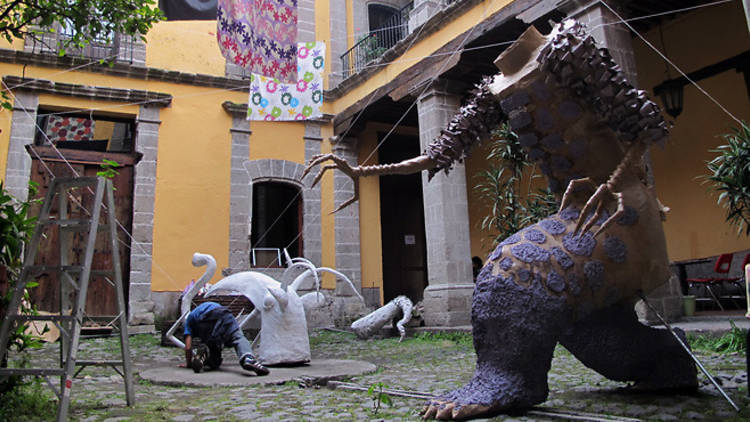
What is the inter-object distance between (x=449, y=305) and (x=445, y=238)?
104cm

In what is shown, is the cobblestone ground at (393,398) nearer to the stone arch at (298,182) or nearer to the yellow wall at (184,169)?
the yellow wall at (184,169)

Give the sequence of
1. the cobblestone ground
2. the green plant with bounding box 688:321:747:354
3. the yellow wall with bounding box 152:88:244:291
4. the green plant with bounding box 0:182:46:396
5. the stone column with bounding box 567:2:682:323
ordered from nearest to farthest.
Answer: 1. the cobblestone ground
2. the green plant with bounding box 0:182:46:396
3. the green plant with bounding box 688:321:747:354
4. the stone column with bounding box 567:2:682:323
5. the yellow wall with bounding box 152:88:244:291

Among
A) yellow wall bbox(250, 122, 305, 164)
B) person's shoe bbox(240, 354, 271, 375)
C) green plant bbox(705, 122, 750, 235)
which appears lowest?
person's shoe bbox(240, 354, 271, 375)

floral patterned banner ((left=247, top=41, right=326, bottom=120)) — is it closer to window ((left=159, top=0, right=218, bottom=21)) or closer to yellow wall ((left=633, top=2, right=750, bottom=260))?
window ((left=159, top=0, right=218, bottom=21))

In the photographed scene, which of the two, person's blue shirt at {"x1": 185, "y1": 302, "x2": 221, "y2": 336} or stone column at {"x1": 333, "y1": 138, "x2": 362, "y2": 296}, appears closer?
person's blue shirt at {"x1": 185, "y1": 302, "x2": 221, "y2": 336}

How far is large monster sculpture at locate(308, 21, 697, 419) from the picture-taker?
7.66ft

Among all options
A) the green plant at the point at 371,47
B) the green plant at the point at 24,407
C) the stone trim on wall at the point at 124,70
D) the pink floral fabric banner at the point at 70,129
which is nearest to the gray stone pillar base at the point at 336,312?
the stone trim on wall at the point at 124,70

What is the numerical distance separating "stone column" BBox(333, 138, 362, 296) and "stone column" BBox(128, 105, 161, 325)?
359 cm

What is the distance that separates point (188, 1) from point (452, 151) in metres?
5.16

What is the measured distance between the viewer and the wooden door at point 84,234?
9.18 m

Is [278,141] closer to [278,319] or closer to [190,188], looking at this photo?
[190,188]

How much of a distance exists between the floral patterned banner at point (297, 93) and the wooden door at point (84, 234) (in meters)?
2.74

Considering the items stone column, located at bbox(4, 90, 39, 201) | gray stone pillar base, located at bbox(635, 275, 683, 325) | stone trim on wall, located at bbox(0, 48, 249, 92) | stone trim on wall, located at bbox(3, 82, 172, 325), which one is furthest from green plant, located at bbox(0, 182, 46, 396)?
stone column, located at bbox(4, 90, 39, 201)

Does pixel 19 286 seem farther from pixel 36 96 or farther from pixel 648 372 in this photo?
pixel 36 96
